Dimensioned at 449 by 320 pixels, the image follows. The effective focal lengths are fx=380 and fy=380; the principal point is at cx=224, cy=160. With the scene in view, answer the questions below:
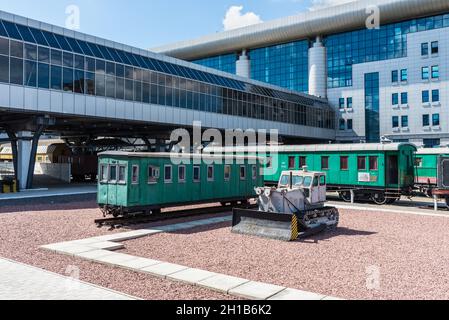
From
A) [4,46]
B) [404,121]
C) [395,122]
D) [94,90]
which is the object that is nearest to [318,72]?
[395,122]

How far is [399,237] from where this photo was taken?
14727 millimetres

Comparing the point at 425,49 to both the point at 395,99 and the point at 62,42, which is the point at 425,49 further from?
the point at 62,42

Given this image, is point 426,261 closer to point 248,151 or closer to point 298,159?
point 298,159

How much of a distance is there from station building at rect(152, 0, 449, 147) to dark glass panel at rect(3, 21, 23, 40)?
163 ft

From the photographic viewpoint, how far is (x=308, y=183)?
645 inches

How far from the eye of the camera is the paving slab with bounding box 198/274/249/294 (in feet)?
28.2

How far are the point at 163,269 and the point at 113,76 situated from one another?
27808mm

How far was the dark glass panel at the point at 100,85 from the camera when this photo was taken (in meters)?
33.1

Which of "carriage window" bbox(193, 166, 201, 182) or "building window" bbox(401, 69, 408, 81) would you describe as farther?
"building window" bbox(401, 69, 408, 81)

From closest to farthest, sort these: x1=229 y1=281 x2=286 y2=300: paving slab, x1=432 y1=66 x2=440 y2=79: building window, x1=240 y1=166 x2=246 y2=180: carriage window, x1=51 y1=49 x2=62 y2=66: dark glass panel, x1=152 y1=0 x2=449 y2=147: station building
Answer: x1=229 y1=281 x2=286 y2=300: paving slab
x1=240 y1=166 x2=246 y2=180: carriage window
x1=51 y1=49 x2=62 y2=66: dark glass panel
x1=432 y1=66 x2=440 y2=79: building window
x1=152 y1=0 x2=449 y2=147: station building

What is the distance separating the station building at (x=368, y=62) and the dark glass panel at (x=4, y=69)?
167 ft

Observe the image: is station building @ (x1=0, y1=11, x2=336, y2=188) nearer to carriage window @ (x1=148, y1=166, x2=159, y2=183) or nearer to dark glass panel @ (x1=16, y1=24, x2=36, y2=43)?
dark glass panel @ (x1=16, y1=24, x2=36, y2=43)

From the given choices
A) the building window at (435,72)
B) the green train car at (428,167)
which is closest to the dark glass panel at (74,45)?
the green train car at (428,167)

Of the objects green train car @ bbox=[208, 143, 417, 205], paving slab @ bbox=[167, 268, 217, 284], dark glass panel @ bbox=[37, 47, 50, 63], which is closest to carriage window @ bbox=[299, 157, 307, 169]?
green train car @ bbox=[208, 143, 417, 205]
